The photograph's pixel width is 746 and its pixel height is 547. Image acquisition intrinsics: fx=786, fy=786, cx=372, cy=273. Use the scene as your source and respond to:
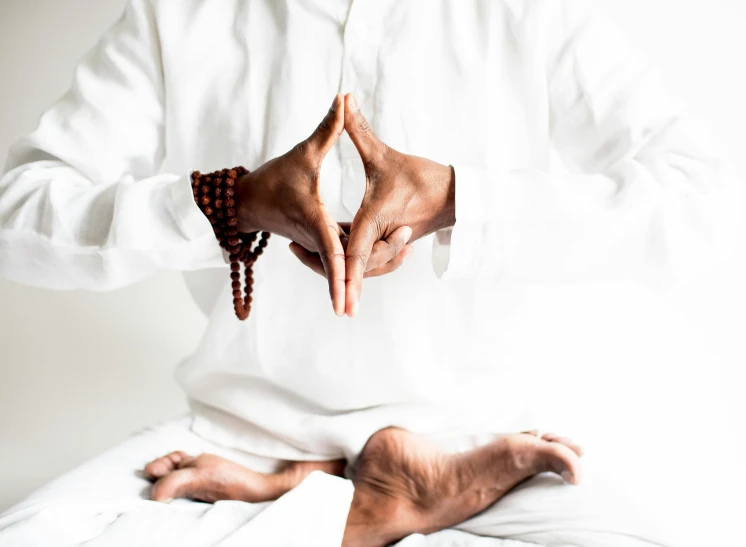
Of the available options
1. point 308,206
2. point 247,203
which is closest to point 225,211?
point 247,203

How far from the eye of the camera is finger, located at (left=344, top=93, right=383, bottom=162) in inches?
41.6

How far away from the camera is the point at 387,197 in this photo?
1.09m

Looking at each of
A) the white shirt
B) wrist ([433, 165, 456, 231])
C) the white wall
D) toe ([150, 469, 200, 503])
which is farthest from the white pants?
the white wall

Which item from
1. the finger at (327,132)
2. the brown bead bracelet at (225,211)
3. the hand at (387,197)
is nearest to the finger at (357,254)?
the hand at (387,197)

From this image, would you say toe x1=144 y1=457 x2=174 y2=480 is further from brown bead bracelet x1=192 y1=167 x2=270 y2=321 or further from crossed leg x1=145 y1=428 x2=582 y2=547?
brown bead bracelet x1=192 y1=167 x2=270 y2=321

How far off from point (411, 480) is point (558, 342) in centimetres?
38

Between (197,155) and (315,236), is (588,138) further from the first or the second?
(197,155)

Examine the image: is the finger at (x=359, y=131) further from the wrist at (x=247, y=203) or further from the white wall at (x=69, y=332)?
the white wall at (x=69, y=332)

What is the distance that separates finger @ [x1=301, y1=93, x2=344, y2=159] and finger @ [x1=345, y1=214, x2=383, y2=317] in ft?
0.35

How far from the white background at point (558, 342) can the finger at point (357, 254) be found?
1.50 feet

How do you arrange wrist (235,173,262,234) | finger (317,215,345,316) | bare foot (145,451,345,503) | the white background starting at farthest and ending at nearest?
the white background
bare foot (145,451,345,503)
wrist (235,173,262,234)
finger (317,215,345,316)

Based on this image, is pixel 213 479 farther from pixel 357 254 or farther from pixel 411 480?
pixel 357 254

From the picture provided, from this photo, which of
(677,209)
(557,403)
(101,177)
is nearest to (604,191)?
(677,209)

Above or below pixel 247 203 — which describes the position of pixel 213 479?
below
